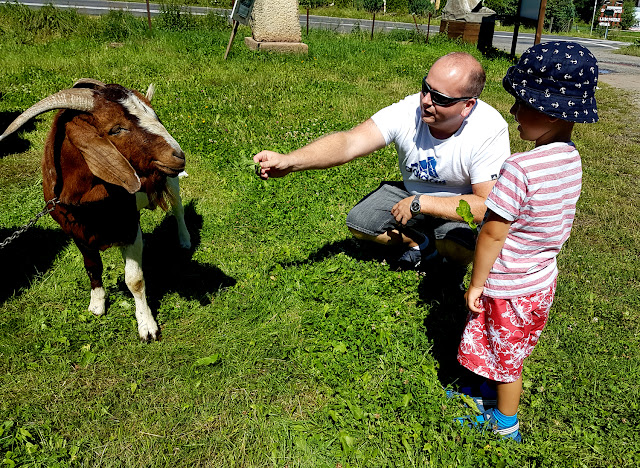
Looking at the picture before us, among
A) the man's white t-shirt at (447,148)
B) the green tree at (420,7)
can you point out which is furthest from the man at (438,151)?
the green tree at (420,7)

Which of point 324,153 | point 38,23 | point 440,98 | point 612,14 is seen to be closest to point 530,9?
point 440,98

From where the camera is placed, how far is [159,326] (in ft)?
12.8

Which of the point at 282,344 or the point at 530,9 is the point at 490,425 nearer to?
the point at 282,344

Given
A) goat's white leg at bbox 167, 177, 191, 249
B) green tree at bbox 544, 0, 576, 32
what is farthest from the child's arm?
green tree at bbox 544, 0, 576, 32

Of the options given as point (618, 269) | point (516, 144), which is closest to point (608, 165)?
point (516, 144)

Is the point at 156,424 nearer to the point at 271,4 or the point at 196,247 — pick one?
the point at 196,247

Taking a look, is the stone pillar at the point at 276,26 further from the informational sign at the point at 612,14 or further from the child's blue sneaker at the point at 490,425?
the informational sign at the point at 612,14

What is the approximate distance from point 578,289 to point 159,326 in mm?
3512

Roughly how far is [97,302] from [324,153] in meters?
2.14

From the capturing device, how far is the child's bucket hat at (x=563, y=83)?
2.36 meters

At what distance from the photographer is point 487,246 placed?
8.25 feet

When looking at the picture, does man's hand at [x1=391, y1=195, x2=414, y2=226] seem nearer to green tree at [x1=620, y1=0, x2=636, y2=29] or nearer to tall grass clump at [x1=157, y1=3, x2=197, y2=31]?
tall grass clump at [x1=157, y1=3, x2=197, y2=31]

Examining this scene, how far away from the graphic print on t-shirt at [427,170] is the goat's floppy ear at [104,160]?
2062 mm

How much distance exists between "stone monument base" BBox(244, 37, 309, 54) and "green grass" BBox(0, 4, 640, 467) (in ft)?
21.7
